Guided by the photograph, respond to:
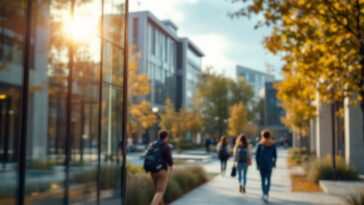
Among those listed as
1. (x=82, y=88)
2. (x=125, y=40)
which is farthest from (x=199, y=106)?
(x=125, y=40)

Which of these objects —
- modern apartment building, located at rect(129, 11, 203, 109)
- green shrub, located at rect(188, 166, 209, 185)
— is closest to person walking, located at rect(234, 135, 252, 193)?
green shrub, located at rect(188, 166, 209, 185)

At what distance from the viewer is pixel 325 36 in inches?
380

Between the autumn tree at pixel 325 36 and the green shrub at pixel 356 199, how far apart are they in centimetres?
189

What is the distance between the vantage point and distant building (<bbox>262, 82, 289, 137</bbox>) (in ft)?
353

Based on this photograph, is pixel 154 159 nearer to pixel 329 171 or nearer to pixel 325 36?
pixel 325 36

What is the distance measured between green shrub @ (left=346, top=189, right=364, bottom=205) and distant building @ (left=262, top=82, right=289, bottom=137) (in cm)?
9894

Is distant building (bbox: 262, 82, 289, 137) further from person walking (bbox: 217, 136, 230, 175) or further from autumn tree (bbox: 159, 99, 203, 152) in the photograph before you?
person walking (bbox: 217, 136, 230, 175)

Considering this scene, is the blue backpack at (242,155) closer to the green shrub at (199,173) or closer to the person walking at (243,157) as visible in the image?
the person walking at (243,157)

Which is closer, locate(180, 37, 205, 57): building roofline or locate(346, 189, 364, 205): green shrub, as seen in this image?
locate(346, 189, 364, 205): green shrub

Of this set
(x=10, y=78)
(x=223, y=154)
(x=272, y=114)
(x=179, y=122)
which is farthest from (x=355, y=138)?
(x=272, y=114)

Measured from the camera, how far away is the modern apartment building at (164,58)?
195ft

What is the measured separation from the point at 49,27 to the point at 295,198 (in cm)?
2136

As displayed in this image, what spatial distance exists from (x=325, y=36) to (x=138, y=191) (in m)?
5.49

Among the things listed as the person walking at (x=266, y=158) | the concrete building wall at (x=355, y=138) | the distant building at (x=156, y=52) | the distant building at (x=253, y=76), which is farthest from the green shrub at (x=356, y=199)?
the distant building at (x=253, y=76)
